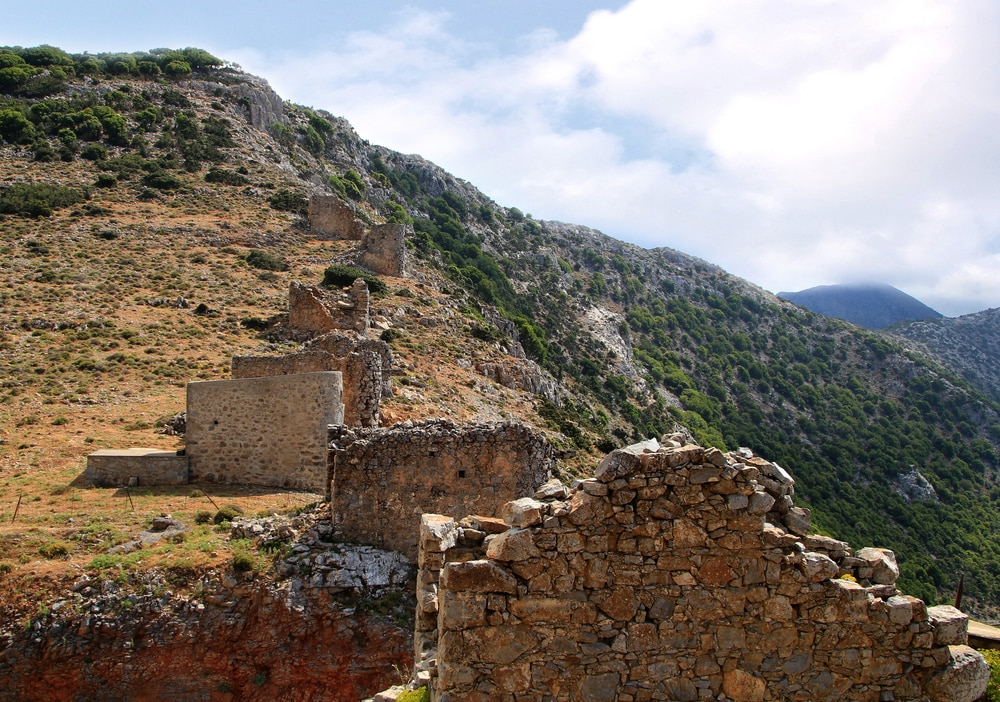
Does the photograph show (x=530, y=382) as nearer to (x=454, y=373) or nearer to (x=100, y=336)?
(x=454, y=373)

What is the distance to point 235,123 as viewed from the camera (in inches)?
2734

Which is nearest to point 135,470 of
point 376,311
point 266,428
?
point 266,428

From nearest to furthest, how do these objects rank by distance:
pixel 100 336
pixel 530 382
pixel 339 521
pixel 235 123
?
pixel 339 521, pixel 100 336, pixel 530 382, pixel 235 123

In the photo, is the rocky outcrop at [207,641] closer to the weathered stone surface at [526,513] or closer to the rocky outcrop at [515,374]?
the weathered stone surface at [526,513]

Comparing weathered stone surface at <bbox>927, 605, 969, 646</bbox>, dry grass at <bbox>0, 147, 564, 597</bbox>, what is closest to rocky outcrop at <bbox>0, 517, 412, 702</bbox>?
dry grass at <bbox>0, 147, 564, 597</bbox>

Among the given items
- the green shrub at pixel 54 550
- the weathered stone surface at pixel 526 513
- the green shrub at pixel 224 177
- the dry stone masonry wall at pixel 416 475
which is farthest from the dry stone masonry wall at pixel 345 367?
the green shrub at pixel 224 177

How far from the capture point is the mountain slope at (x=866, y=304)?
163500 mm

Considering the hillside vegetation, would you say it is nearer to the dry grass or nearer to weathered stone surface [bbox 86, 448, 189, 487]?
the dry grass

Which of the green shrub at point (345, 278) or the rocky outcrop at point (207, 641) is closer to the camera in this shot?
the rocky outcrop at point (207, 641)

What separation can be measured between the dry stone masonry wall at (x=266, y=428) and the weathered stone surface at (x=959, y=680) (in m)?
11.3

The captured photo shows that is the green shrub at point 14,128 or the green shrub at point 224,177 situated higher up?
the green shrub at point 14,128

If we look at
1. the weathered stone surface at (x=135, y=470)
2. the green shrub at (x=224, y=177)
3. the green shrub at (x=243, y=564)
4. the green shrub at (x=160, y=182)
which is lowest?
the green shrub at (x=243, y=564)

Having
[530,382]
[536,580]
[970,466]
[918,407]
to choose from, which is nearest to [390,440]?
[536,580]

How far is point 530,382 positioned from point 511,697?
34052mm
